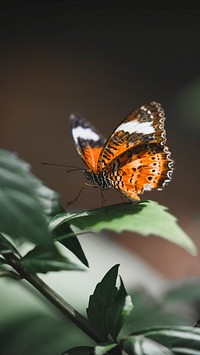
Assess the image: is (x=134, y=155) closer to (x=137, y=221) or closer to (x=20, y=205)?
(x=137, y=221)

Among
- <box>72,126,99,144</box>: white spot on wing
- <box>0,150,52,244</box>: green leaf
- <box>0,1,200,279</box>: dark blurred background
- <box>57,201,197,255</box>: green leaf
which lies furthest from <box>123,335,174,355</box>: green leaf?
<box>0,1,200,279</box>: dark blurred background

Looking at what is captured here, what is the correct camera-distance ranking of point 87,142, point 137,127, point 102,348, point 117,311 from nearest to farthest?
point 102,348 → point 117,311 → point 137,127 → point 87,142

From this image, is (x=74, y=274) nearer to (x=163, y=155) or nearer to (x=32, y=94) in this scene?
(x=163, y=155)

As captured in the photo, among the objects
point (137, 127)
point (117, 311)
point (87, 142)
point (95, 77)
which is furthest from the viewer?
point (95, 77)

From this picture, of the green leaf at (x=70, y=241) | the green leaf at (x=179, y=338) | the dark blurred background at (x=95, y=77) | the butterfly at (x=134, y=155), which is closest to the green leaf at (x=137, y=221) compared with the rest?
the green leaf at (x=70, y=241)

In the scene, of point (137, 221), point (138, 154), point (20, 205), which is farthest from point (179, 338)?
point (138, 154)

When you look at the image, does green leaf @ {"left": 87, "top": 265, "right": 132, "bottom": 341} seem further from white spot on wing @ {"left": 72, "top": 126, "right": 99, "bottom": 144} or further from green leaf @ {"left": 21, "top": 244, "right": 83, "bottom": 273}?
white spot on wing @ {"left": 72, "top": 126, "right": 99, "bottom": 144}

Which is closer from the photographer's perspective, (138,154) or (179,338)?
(179,338)
